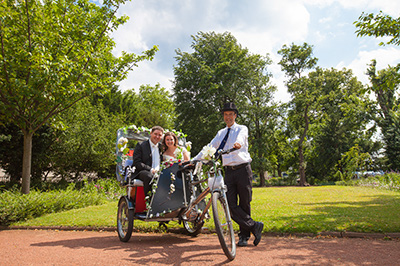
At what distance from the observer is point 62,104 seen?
969 centimetres

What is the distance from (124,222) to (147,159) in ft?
4.32

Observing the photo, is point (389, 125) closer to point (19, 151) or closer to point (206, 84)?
point (206, 84)

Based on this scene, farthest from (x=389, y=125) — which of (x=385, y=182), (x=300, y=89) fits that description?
(x=385, y=182)

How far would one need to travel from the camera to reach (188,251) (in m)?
A: 4.45

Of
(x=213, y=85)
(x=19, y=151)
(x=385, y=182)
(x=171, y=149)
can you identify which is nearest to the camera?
(x=171, y=149)

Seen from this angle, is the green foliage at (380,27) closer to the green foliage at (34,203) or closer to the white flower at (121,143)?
the white flower at (121,143)

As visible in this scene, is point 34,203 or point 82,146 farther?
point 82,146

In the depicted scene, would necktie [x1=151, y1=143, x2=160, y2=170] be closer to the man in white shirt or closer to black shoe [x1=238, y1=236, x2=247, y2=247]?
the man in white shirt

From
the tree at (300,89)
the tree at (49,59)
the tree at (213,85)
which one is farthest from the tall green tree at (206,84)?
the tree at (49,59)

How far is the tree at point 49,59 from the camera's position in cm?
859

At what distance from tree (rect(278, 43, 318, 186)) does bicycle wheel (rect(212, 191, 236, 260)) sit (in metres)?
28.6

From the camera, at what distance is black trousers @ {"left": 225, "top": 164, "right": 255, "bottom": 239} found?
15.2 feet

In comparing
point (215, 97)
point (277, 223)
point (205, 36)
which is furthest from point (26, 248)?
point (205, 36)

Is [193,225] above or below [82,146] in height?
below
